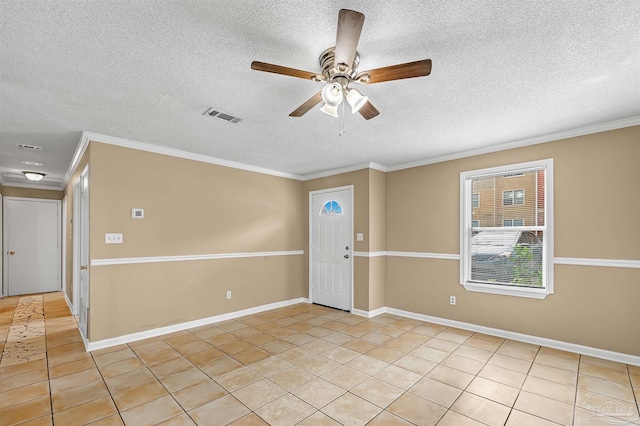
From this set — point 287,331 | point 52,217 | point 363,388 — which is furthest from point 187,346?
point 52,217

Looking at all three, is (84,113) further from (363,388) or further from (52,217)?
(52,217)

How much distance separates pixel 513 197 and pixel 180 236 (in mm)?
4462

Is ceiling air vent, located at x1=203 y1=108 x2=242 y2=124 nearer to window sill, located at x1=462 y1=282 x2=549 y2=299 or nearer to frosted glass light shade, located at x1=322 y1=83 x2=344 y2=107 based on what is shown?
frosted glass light shade, located at x1=322 y1=83 x2=344 y2=107

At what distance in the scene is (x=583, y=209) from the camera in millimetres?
3328

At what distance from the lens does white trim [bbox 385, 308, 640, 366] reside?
10.1ft

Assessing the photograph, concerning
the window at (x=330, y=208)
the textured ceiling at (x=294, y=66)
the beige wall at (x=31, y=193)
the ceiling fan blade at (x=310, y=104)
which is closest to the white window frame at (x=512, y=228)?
the textured ceiling at (x=294, y=66)

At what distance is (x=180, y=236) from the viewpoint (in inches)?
167

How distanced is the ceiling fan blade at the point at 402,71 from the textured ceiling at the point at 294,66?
8.0 inches

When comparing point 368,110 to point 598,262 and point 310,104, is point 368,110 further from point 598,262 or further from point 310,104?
point 598,262

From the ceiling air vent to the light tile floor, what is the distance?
2482mm

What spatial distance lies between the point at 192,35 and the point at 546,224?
4018 millimetres

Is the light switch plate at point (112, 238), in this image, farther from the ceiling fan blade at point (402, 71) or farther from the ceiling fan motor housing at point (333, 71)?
the ceiling fan blade at point (402, 71)

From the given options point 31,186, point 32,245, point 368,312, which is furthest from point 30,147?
point 368,312

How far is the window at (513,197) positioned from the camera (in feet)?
12.5
